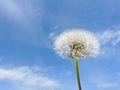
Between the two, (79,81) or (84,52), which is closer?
(79,81)

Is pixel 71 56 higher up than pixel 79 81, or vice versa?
pixel 71 56

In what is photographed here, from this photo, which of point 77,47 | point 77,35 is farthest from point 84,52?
point 77,35

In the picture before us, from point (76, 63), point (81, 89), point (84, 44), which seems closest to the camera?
point (81, 89)

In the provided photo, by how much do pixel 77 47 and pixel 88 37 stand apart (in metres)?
3.02

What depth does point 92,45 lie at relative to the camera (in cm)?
3058

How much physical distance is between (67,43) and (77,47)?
160 centimetres

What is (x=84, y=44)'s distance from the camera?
29.8m

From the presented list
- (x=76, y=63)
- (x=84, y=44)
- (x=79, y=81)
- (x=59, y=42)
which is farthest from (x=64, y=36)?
(x=79, y=81)

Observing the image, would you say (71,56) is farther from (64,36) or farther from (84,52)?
(64,36)

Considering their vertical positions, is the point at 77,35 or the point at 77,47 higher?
the point at 77,35

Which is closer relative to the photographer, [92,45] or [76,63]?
[76,63]

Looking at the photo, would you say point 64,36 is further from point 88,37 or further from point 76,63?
point 76,63

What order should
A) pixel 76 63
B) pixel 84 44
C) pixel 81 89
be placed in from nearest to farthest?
pixel 81 89 → pixel 76 63 → pixel 84 44

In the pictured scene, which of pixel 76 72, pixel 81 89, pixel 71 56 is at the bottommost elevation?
pixel 81 89
